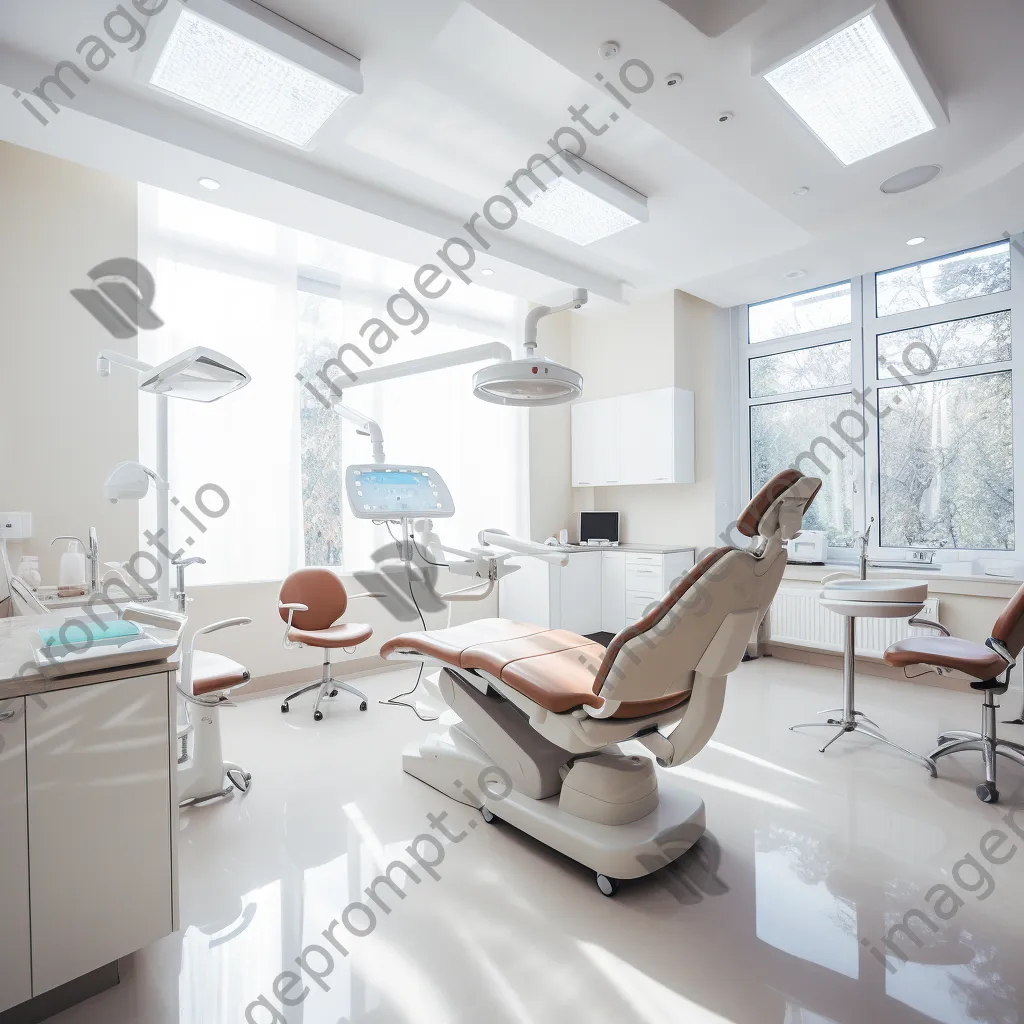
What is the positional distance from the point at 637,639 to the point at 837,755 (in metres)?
1.86

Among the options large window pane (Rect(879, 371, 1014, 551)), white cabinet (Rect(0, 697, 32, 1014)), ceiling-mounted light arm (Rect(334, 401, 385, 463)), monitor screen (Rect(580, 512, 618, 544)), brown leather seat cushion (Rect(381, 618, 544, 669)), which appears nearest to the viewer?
white cabinet (Rect(0, 697, 32, 1014))

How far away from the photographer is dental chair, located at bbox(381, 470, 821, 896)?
1796 millimetres

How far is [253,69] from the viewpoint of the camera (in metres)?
2.32

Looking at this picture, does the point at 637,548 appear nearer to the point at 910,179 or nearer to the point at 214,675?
the point at 910,179

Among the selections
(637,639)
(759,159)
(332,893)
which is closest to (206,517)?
(332,893)

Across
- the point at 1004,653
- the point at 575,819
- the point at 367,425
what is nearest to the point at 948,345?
the point at 1004,653

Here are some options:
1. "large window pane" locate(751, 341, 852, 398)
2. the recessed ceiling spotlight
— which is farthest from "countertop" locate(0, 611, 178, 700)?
"large window pane" locate(751, 341, 852, 398)

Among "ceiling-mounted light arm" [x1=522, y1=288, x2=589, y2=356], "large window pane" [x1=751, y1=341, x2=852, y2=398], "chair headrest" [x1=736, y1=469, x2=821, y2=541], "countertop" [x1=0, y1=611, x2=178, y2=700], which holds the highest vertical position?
"large window pane" [x1=751, y1=341, x2=852, y2=398]

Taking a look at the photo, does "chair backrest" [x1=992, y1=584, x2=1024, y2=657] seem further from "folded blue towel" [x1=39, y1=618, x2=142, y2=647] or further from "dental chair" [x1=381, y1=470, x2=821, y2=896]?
"folded blue towel" [x1=39, y1=618, x2=142, y2=647]

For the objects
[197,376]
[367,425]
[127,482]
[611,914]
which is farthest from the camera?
[367,425]

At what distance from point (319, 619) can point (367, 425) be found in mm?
1378

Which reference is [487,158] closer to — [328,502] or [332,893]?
[328,502]

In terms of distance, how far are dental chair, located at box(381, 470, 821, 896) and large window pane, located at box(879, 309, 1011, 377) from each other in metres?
3.35

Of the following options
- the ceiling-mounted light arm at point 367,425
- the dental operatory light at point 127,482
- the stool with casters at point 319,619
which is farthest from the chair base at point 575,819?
the dental operatory light at point 127,482
